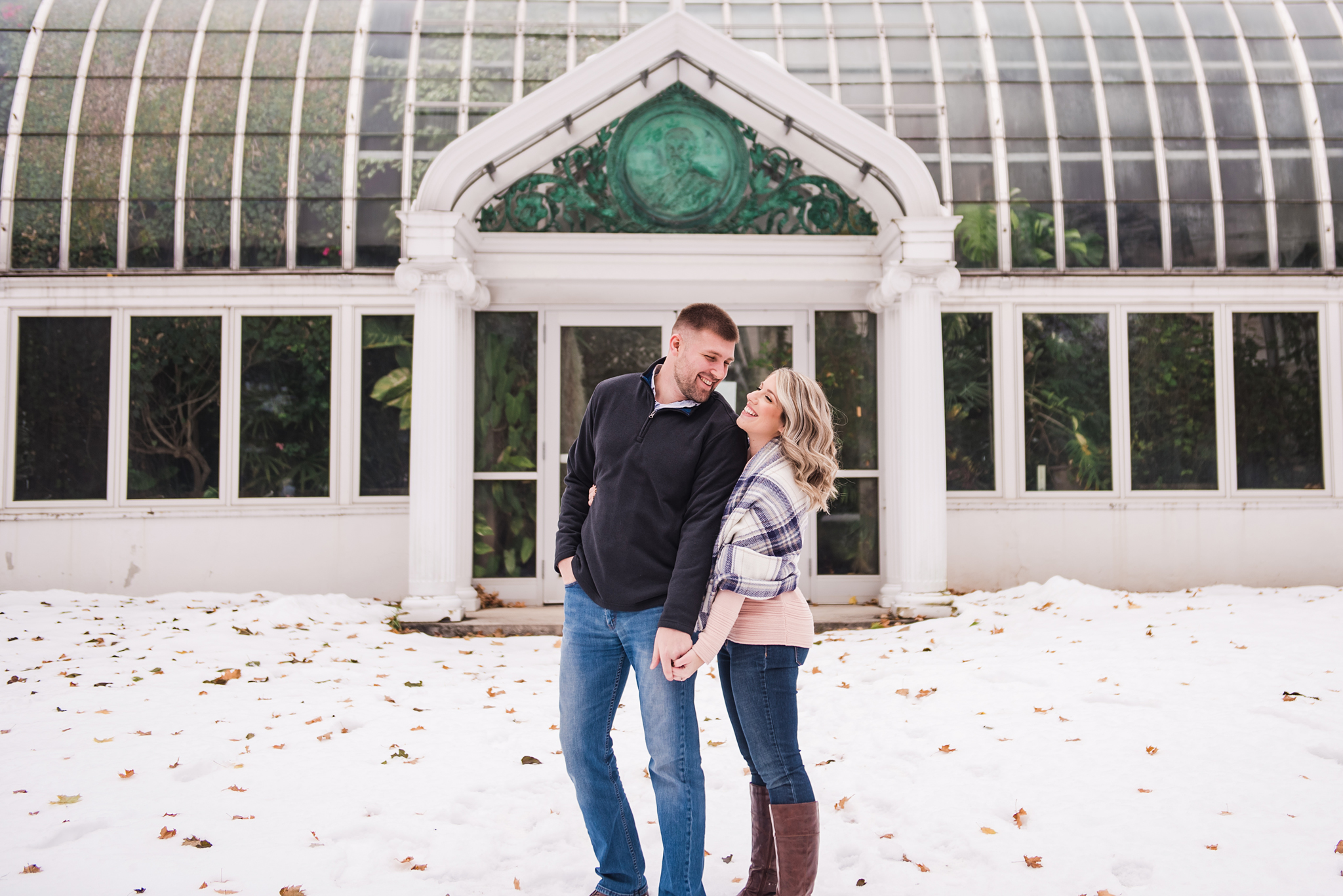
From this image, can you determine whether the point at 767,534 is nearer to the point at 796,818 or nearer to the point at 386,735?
the point at 796,818

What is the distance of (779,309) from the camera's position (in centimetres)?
870

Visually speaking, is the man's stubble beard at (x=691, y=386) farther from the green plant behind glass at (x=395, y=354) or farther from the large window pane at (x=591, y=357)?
the green plant behind glass at (x=395, y=354)

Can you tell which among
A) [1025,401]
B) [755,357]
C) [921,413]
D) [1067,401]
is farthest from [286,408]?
[1067,401]

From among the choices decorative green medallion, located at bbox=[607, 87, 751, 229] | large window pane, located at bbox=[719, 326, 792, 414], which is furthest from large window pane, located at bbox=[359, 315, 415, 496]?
large window pane, located at bbox=[719, 326, 792, 414]

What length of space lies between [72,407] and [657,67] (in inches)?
271

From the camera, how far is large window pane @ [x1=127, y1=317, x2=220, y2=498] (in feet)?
28.7

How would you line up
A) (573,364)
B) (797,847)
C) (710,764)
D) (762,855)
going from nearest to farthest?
(797,847)
(762,855)
(710,764)
(573,364)

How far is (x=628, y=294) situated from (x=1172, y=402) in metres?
5.93

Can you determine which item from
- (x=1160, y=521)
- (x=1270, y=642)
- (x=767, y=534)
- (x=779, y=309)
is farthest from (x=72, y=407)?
(x=1160, y=521)

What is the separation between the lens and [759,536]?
283 cm

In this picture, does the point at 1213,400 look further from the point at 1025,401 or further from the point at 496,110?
the point at 496,110

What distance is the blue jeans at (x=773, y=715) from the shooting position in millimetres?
2846

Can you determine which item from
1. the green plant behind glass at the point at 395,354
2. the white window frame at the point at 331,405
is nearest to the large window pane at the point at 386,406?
the green plant behind glass at the point at 395,354

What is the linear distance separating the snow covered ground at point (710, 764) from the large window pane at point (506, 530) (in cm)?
174
